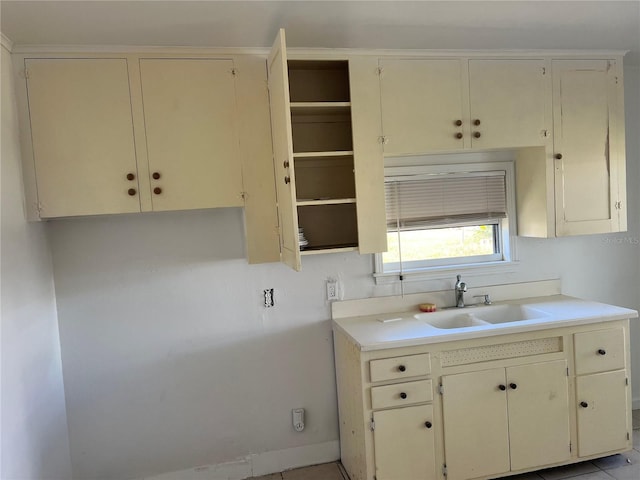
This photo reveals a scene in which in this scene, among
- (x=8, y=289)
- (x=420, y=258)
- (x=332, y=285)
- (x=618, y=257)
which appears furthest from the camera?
(x=618, y=257)

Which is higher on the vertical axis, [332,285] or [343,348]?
[332,285]

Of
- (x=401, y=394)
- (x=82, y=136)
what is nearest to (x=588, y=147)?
(x=401, y=394)

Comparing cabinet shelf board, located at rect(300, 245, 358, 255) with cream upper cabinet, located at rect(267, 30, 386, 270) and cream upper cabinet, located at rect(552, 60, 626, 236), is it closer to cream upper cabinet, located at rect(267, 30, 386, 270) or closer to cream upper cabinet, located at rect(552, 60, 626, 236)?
cream upper cabinet, located at rect(267, 30, 386, 270)

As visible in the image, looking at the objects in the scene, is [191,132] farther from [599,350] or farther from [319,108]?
[599,350]

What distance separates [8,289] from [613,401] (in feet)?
9.91

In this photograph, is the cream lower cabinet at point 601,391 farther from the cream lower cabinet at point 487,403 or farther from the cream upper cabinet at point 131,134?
the cream upper cabinet at point 131,134

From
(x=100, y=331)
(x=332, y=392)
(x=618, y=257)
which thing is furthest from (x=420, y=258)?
(x=100, y=331)

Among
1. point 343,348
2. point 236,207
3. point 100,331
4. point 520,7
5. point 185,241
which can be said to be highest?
point 520,7

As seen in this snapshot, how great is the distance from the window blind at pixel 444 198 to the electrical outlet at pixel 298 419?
1225 millimetres

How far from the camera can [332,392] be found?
9.36 feet

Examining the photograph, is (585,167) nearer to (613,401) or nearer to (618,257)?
(618,257)

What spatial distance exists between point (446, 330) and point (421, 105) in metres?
1.19

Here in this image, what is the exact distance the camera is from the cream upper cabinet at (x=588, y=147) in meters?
2.78

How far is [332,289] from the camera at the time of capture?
2814 mm
